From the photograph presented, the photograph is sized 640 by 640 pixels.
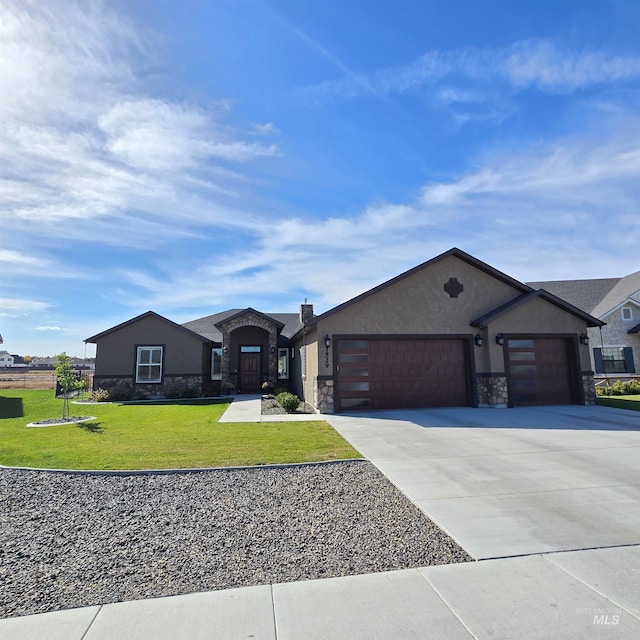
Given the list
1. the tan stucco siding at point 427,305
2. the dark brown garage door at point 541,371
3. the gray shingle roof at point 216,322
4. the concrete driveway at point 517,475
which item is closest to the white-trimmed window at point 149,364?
the gray shingle roof at point 216,322

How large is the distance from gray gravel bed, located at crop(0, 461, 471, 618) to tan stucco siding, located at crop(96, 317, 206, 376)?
13968 millimetres

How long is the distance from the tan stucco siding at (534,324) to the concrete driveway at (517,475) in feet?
10.7

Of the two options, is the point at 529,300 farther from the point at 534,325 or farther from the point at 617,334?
the point at 617,334

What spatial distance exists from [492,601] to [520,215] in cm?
1338

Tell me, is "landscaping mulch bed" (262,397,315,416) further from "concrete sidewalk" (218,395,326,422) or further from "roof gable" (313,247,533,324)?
"roof gable" (313,247,533,324)

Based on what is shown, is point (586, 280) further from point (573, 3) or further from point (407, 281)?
point (573, 3)

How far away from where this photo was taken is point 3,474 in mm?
6242

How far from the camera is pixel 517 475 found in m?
5.96

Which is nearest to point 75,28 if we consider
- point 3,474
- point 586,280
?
point 3,474

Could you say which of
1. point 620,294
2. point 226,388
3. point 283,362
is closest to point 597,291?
point 620,294

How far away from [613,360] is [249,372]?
22.4 m

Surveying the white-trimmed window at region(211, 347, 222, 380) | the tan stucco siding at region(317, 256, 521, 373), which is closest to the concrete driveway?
the tan stucco siding at region(317, 256, 521, 373)

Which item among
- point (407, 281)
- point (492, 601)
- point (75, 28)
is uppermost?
point (75, 28)

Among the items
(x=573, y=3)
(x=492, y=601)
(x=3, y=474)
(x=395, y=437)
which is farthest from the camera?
(x=395, y=437)
